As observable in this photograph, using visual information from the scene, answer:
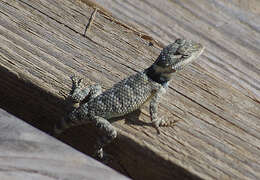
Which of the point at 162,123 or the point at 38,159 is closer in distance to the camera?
the point at 38,159

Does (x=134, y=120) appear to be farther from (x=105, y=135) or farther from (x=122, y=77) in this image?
(x=122, y=77)

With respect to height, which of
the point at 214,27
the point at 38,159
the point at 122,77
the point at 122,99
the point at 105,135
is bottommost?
the point at 122,99

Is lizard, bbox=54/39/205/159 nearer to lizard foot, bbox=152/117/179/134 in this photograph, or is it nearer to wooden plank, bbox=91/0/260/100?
lizard foot, bbox=152/117/179/134

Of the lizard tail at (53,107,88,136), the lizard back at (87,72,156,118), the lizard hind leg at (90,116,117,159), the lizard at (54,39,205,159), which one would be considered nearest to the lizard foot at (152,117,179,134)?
the lizard at (54,39,205,159)

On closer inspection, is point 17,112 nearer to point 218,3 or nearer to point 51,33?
point 51,33

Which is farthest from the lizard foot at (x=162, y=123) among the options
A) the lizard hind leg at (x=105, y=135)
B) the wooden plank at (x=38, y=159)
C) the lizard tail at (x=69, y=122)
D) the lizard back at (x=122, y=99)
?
the lizard back at (x=122, y=99)

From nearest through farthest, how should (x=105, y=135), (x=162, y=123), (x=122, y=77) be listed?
(x=162, y=123) → (x=105, y=135) → (x=122, y=77)

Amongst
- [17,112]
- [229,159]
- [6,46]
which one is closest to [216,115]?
[229,159]

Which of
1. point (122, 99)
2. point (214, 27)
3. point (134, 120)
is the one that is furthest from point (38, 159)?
point (122, 99)
